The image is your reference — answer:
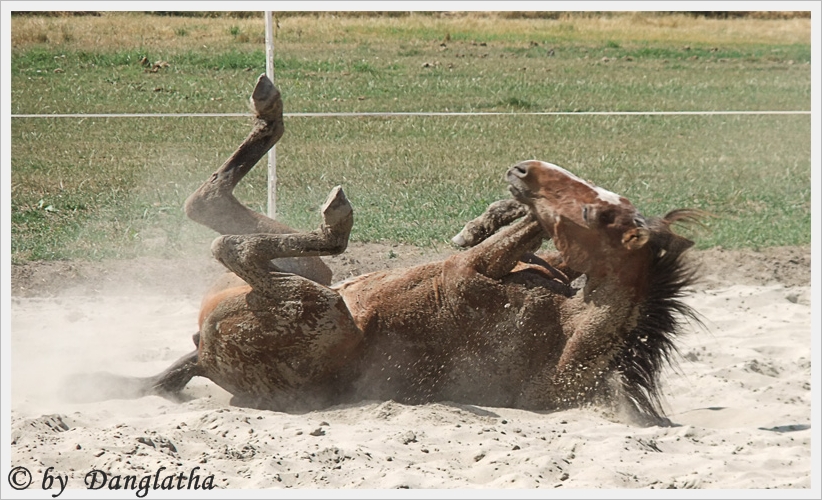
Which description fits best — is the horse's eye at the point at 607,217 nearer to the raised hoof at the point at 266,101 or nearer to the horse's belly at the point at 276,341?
the horse's belly at the point at 276,341

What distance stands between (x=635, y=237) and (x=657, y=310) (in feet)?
1.19

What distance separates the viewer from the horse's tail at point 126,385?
14.5 ft

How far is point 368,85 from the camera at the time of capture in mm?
10469

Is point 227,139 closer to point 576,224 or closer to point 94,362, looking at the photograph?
point 94,362

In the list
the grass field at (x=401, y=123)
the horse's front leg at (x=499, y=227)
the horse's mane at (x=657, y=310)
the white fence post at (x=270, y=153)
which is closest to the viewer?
the horse's mane at (x=657, y=310)

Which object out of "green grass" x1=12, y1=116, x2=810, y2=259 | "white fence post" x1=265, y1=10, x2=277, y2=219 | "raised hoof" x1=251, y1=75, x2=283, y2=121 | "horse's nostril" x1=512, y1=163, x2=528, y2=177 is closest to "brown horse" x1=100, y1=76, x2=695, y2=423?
"horse's nostril" x1=512, y1=163, x2=528, y2=177

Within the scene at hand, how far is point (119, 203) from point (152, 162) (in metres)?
1.11

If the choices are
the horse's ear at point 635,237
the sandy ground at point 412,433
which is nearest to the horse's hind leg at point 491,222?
the horse's ear at point 635,237

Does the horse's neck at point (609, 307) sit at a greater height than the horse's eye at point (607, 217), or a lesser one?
lesser

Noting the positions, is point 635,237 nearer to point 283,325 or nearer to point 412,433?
point 412,433

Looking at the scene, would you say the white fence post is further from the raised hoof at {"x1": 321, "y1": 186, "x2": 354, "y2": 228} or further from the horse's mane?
the horse's mane

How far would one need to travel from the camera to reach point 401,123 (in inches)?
398

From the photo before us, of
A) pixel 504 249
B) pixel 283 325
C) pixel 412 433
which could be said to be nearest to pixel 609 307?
pixel 504 249

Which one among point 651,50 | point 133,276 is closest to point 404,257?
point 133,276
